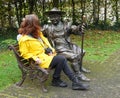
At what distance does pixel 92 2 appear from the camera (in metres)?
14.7

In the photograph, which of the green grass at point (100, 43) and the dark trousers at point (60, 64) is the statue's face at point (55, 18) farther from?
the green grass at point (100, 43)

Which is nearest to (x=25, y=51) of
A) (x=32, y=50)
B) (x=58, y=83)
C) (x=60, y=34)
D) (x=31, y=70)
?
(x=32, y=50)

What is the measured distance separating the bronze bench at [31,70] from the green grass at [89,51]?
51 cm

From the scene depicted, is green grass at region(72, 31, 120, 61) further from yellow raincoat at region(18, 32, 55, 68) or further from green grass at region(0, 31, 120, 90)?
yellow raincoat at region(18, 32, 55, 68)

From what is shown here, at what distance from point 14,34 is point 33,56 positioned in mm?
6195

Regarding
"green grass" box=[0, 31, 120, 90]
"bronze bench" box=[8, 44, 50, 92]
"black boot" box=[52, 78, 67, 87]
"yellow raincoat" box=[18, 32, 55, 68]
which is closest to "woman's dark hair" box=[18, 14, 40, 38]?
"yellow raincoat" box=[18, 32, 55, 68]

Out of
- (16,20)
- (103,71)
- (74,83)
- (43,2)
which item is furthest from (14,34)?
(74,83)

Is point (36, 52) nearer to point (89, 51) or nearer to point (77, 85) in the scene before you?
point (77, 85)

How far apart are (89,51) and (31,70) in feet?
12.3

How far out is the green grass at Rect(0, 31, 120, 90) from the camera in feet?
23.5

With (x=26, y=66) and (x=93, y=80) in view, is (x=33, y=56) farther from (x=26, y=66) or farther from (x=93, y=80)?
(x=93, y=80)

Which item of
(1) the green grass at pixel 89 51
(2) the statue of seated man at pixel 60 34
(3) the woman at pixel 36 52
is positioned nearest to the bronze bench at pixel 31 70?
(3) the woman at pixel 36 52

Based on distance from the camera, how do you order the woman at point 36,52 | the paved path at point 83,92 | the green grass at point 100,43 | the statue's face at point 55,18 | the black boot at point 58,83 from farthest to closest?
the green grass at point 100,43 < the statue's face at point 55,18 < the black boot at point 58,83 < the woman at point 36,52 < the paved path at point 83,92

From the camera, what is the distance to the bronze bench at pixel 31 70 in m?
6.19
